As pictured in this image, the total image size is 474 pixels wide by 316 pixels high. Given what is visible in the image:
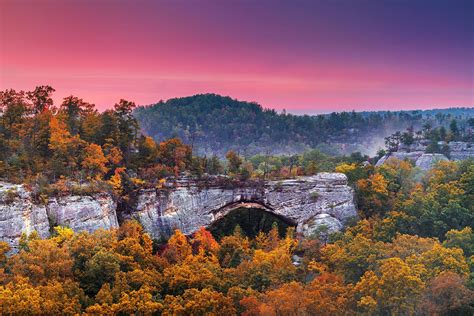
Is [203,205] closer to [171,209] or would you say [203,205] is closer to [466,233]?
[171,209]

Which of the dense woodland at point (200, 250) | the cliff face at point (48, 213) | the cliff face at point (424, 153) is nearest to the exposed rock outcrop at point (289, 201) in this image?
the dense woodland at point (200, 250)

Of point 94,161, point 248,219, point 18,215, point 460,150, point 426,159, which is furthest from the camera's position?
point 460,150

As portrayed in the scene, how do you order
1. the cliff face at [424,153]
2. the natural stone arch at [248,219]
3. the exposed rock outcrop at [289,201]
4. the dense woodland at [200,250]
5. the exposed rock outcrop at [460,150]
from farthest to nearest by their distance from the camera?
the exposed rock outcrop at [460,150] < the cliff face at [424,153] < the natural stone arch at [248,219] < the exposed rock outcrop at [289,201] < the dense woodland at [200,250]

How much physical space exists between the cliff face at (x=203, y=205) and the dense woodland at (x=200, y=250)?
131cm

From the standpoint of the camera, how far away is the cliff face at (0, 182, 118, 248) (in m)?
36.5

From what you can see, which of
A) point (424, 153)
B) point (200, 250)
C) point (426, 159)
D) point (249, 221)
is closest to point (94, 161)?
point (200, 250)

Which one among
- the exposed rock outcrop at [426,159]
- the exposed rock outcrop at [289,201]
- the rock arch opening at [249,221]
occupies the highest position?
the exposed rock outcrop at [426,159]

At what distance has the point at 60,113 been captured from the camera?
50062mm

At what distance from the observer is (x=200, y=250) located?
40625mm

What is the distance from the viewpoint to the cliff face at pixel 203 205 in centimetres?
4012

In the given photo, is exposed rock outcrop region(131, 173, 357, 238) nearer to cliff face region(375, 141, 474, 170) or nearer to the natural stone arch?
the natural stone arch

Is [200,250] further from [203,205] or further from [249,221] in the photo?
[249,221]

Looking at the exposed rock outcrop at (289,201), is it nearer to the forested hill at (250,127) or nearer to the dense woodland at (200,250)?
the dense woodland at (200,250)

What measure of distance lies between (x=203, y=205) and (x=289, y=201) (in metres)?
8.25
